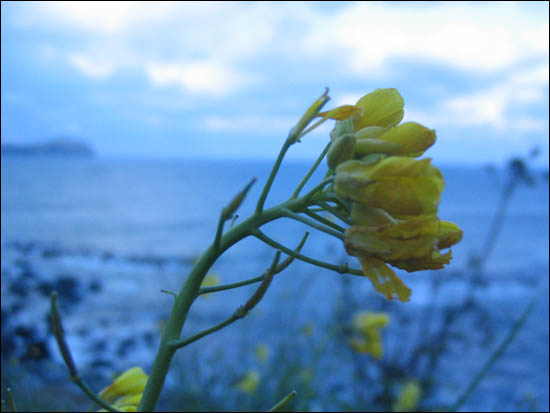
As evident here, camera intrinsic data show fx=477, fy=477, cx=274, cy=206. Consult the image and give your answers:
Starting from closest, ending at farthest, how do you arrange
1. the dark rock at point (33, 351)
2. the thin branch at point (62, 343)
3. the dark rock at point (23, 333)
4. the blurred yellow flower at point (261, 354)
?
the thin branch at point (62, 343)
the dark rock at point (33, 351)
the dark rock at point (23, 333)
the blurred yellow flower at point (261, 354)

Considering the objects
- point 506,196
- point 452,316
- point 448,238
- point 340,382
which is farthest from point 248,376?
point 448,238

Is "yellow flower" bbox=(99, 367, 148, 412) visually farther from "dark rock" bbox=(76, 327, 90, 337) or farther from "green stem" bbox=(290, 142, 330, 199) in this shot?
"dark rock" bbox=(76, 327, 90, 337)

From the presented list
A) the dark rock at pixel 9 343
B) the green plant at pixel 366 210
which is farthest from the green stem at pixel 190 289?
the dark rock at pixel 9 343

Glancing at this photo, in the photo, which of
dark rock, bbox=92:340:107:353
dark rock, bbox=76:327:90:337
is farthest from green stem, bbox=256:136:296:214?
dark rock, bbox=76:327:90:337

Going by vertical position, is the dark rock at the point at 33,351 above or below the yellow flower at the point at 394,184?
below

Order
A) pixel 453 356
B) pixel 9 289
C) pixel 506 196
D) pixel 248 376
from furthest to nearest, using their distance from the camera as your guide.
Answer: pixel 453 356 < pixel 248 376 < pixel 506 196 < pixel 9 289

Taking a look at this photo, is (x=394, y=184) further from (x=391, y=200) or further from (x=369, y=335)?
(x=369, y=335)

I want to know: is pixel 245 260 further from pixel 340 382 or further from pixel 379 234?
pixel 379 234

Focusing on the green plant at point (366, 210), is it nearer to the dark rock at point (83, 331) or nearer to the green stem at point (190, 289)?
the green stem at point (190, 289)
